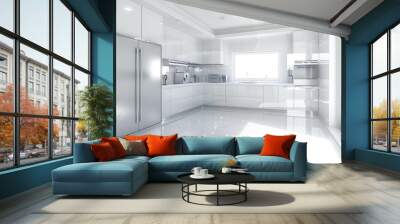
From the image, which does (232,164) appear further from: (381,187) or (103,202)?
(381,187)

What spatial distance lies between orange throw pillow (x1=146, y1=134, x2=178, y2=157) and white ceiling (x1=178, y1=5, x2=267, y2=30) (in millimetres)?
6356

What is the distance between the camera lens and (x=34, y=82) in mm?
6199

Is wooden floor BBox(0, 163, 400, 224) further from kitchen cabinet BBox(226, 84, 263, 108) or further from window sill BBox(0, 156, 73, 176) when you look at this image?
kitchen cabinet BBox(226, 84, 263, 108)

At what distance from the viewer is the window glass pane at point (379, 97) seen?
8.96 m

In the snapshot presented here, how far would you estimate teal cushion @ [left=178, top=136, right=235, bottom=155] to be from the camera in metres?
7.39

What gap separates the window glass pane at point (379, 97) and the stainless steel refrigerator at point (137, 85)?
5.29m

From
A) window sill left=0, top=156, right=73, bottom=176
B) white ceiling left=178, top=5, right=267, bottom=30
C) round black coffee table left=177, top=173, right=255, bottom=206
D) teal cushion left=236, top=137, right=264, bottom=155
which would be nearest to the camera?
round black coffee table left=177, top=173, right=255, bottom=206

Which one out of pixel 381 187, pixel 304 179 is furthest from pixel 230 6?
pixel 381 187

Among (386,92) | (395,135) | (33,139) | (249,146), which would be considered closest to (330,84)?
(386,92)

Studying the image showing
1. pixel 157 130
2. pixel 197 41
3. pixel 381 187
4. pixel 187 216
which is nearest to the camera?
pixel 187 216

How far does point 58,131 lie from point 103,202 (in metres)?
2.50

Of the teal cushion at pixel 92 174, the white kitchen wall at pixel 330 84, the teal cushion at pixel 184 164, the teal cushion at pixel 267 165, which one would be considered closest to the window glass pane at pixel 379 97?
the white kitchen wall at pixel 330 84

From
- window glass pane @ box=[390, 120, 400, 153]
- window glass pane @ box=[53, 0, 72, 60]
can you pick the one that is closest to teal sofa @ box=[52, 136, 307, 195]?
window glass pane @ box=[53, 0, 72, 60]

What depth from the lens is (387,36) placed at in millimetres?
8781
